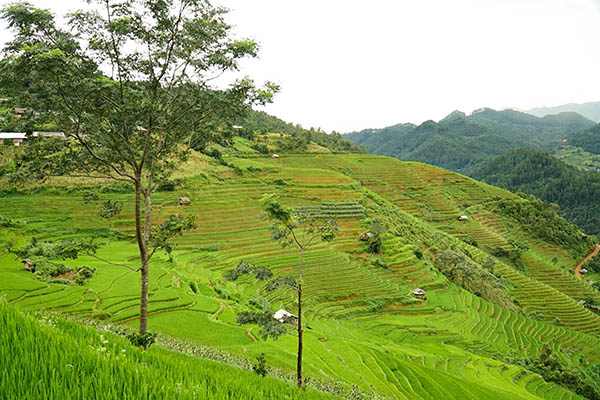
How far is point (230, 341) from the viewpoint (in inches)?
492

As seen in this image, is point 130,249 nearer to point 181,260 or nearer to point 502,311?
point 181,260

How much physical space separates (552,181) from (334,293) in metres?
122

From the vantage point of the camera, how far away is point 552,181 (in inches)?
4412

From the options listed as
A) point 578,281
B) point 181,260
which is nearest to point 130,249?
point 181,260

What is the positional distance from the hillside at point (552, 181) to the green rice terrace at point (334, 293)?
50619mm

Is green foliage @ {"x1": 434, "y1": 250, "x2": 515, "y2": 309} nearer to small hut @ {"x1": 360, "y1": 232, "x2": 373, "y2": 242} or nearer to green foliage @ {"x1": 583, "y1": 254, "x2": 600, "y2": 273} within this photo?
small hut @ {"x1": 360, "y1": 232, "x2": 373, "y2": 242}

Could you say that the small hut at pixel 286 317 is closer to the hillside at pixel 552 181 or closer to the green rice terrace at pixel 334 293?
the green rice terrace at pixel 334 293

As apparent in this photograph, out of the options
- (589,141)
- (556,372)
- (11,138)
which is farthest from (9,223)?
(589,141)

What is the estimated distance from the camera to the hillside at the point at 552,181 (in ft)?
324

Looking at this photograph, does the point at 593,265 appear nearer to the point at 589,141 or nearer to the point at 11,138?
the point at 11,138

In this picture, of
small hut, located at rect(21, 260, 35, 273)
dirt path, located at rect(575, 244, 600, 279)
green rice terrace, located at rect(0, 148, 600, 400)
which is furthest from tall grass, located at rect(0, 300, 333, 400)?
dirt path, located at rect(575, 244, 600, 279)

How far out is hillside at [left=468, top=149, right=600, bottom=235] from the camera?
98875mm

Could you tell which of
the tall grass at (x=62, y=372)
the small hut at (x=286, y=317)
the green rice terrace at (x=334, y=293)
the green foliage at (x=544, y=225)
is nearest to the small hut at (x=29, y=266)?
the green rice terrace at (x=334, y=293)

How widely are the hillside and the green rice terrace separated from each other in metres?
50.6
